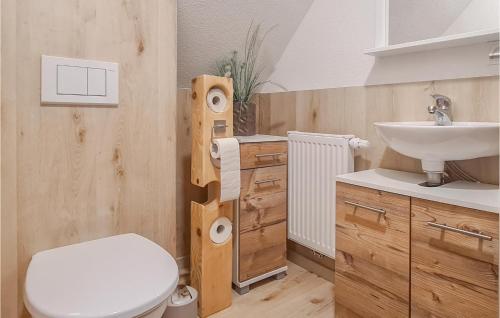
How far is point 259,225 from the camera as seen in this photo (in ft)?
5.87

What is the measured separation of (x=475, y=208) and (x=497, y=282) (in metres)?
0.21

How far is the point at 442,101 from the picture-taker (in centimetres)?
136

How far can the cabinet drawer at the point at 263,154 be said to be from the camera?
5.59 ft

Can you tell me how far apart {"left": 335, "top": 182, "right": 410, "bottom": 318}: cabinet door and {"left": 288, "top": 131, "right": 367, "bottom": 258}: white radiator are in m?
0.32

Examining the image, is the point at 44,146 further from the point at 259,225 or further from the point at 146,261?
the point at 259,225

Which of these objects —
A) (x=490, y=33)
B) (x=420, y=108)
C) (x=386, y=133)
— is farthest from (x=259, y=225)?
(x=490, y=33)

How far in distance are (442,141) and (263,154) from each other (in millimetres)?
876

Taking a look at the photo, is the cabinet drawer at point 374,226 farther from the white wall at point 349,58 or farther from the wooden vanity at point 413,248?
the white wall at point 349,58

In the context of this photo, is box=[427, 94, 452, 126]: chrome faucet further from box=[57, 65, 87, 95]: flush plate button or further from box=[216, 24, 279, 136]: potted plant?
box=[57, 65, 87, 95]: flush plate button

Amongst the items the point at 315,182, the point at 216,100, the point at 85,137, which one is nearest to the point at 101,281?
the point at 85,137

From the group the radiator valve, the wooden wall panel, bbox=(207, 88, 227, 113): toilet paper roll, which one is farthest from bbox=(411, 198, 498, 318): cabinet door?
bbox=(207, 88, 227, 113): toilet paper roll

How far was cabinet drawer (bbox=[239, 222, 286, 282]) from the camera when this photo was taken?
174 centimetres

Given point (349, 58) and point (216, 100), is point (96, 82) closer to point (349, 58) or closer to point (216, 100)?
point (216, 100)

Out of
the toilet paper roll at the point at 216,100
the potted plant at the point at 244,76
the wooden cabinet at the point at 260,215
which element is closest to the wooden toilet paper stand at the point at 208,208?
the toilet paper roll at the point at 216,100
